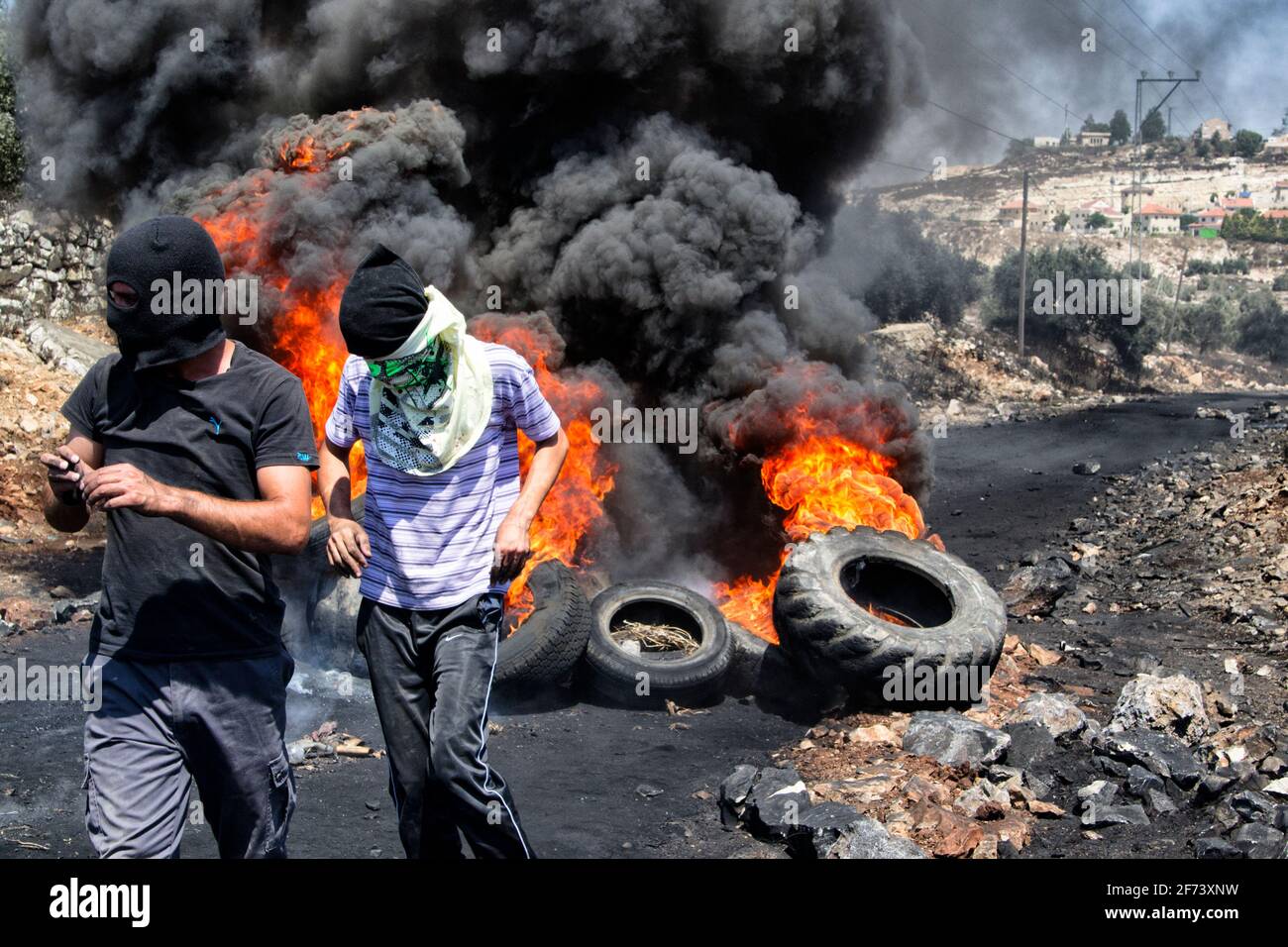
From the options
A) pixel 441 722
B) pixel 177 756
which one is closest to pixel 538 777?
pixel 441 722

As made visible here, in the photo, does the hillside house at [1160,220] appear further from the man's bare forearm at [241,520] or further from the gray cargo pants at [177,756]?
the gray cargo pants at [177,756]

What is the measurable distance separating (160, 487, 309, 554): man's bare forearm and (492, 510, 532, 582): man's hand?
0.67 meters

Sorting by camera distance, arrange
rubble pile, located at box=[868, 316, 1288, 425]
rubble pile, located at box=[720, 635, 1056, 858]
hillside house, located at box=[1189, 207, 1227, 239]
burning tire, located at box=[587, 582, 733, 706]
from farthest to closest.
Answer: hillside house, located at box=[1189, 207, 1227, 239] → rubble pile, located at box=[868, 316, 1288, 425] → burning tire, located at box=[587, 582, 733, 706] → rubble pile, located at box=[720, 635, 1056, 858]

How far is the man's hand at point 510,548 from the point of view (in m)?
3.56

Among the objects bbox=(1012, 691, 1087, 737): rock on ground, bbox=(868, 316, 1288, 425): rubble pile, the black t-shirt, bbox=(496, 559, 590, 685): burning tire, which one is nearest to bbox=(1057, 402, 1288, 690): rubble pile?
bbox=(1012, 691, 1087, 737): rock on ground

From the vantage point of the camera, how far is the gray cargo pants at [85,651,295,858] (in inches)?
119

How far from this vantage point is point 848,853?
470cm

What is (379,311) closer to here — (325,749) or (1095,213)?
(325,749)

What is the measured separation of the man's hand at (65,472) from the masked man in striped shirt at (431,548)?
0.87 metres

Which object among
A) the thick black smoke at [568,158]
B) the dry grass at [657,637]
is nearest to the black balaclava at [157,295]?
the dry grass at [657,637]

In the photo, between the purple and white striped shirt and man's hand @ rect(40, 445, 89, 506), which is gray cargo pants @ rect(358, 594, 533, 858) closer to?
the purple and white striped shirt

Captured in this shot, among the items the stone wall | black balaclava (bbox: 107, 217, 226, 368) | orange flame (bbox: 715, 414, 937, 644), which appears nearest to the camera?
black balaclava (bbox: 107, 217, 226, 368)

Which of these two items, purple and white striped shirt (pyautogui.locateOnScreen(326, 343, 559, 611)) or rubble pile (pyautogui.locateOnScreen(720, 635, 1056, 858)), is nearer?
purple and white striped shirt (pyautogui.locateOnScreen(326, 343, 559, 611))

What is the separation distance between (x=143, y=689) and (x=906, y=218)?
160ft
